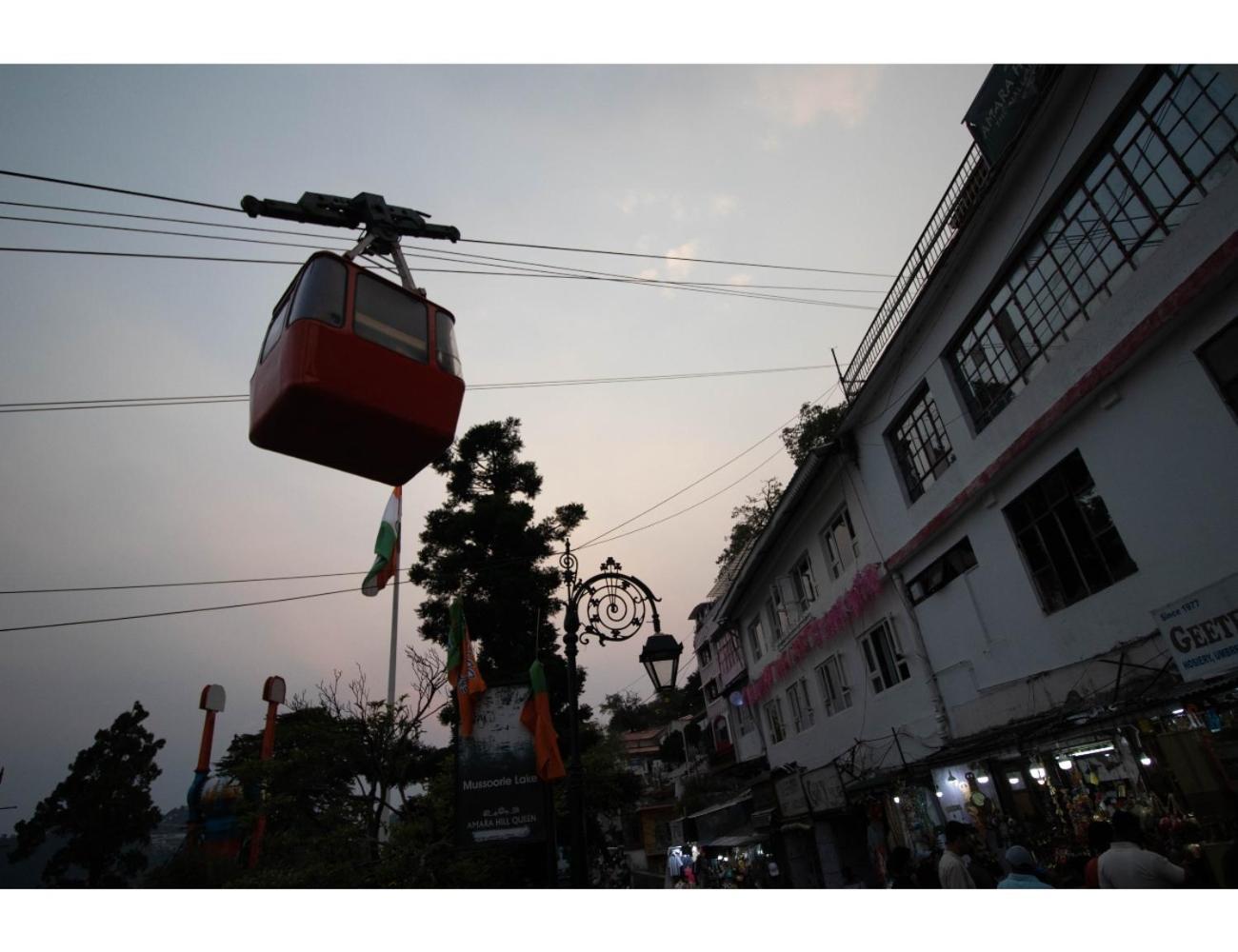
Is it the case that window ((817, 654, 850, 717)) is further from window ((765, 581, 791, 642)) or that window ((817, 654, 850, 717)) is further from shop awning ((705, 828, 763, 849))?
shop awning ((705, 828, 763, 849))

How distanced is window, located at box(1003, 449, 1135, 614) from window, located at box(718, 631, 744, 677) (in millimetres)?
16424

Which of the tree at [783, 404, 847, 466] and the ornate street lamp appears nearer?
the ornate street lamp

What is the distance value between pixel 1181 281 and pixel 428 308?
7.98 m

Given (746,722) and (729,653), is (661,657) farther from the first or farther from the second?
(729,653)

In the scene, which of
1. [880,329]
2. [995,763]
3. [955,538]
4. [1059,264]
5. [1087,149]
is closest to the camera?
[1087,149]

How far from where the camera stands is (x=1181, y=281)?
6664 millimetres

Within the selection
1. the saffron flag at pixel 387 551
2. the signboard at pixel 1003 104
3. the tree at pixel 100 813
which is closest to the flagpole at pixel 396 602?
the saffron flag at pixel 387 551

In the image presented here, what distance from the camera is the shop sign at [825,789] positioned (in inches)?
566

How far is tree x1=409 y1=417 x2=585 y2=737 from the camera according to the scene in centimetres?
2119

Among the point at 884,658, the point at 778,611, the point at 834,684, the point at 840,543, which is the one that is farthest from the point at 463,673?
the point at 778,611

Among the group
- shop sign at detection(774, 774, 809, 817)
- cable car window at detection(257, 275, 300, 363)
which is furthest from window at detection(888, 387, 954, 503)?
cable car window at detection(257, 275, 300, 363)

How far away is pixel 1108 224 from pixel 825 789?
42.9ft

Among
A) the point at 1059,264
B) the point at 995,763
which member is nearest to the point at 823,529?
the point at 995,763
